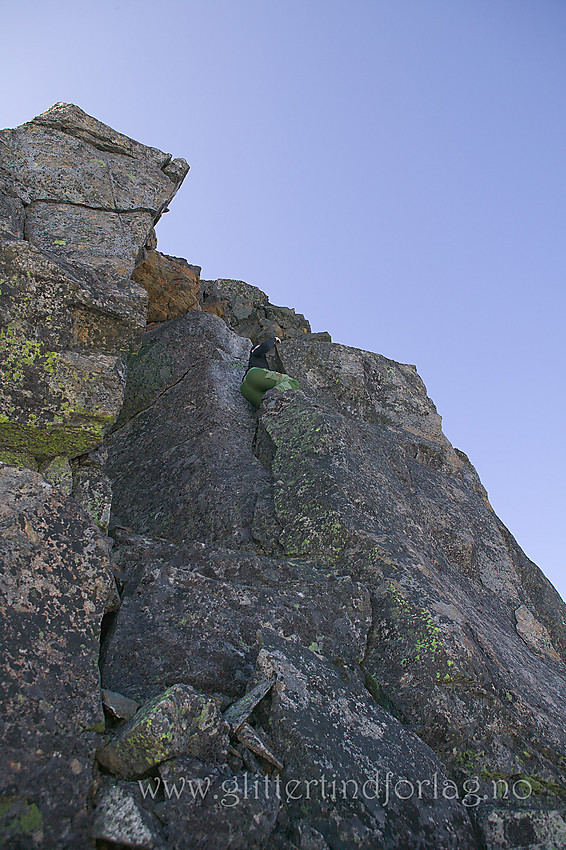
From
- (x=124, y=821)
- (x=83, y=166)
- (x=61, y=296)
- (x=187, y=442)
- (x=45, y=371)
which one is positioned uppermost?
(x=83, y=166)

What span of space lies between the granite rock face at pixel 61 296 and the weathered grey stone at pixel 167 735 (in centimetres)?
→ 277

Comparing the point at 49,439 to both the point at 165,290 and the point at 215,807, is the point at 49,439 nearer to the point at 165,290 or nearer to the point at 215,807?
the point at 215,807

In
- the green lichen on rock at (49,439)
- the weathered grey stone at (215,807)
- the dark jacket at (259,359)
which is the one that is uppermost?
the dark jacket at (259,359)

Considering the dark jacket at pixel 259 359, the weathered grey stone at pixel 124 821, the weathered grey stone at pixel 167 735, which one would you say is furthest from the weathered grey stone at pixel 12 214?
the weathered grey stone at pixel 124 821

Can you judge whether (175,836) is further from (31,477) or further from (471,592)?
(471,592)

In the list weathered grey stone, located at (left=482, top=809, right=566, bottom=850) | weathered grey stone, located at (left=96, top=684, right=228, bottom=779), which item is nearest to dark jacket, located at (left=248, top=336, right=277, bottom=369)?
weathered grey stone, located at (left=96, top=684, right=228, bottom=779)

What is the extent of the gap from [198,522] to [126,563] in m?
1.70

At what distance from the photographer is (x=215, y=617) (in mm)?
4820

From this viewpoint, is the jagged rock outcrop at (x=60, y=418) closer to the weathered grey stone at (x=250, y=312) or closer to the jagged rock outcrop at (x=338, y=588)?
the jagged rock outcrop at (x=338, y=588)

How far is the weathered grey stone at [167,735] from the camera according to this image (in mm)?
3393

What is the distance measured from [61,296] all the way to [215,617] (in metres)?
3.44

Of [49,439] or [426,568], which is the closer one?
[49,439]

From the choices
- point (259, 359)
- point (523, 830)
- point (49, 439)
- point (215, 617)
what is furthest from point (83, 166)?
point (523, 830)

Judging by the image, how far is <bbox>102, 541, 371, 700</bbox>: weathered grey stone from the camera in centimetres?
434
